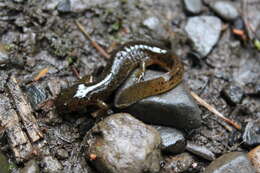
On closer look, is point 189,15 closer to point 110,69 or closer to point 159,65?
point 159,65

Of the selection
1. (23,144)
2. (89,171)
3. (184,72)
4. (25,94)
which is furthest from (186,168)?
(25,94)

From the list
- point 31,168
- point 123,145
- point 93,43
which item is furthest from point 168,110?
point 31,168

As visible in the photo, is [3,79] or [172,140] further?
[3,79]

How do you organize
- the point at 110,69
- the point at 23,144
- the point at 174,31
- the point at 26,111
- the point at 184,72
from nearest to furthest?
1. the point at 23,144
2. the point at 26,111
3. the point at 110,69
4. the point at 184,72
5. the point at 174,31

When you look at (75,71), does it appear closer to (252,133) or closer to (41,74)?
(41,74)

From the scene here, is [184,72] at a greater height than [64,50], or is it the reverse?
[64,50]

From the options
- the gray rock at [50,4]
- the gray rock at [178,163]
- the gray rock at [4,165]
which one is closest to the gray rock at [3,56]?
the gray rock at [50,4]

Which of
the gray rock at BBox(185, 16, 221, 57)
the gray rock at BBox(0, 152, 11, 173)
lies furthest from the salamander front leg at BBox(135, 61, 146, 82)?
the gray rock at BBox(0, 152, 11, 173)

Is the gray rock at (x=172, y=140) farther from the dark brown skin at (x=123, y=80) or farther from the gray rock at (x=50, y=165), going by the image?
the gray rock at (x=50, y=165)
